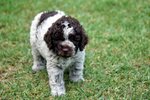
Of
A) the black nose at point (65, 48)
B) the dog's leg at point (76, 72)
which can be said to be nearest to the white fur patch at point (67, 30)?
the black nose at point (65, 48)

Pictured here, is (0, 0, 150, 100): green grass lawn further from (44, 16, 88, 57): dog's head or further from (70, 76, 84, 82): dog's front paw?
(44, 16, 88, 57): dog's head

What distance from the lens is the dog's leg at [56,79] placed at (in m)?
5.48

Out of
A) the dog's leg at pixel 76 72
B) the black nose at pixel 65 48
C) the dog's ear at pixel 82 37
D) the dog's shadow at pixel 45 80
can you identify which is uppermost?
the dog's ear at pixel 82 37

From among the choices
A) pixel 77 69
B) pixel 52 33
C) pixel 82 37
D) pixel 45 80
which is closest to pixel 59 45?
pixel 52 33

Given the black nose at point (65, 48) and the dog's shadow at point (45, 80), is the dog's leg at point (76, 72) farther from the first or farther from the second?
the black nose at point (65, 48)

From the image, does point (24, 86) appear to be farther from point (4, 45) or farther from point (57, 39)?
point (4, 45)

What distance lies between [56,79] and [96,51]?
1.75m

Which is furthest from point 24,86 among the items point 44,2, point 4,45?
point 44,2

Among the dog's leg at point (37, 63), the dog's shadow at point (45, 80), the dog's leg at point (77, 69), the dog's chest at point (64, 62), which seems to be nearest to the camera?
the dog's chest at point (64, 62)

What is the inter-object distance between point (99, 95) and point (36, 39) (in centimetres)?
128

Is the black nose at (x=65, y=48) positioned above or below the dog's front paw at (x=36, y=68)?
above

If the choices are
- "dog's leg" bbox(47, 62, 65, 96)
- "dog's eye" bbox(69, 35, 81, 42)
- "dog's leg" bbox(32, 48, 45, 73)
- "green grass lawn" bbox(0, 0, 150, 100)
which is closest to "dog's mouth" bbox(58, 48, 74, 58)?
"dog's eye" bbox(69, 35, 81, 42)

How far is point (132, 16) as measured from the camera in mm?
8680

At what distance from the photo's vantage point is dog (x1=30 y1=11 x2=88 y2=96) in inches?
200
